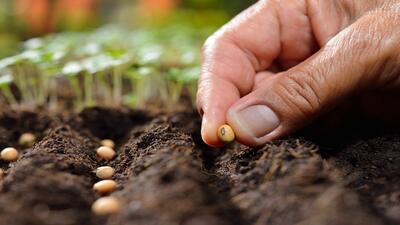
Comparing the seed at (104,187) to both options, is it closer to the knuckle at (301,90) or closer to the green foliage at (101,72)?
the knuckle at (301,90)

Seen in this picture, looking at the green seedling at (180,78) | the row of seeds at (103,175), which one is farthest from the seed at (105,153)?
the green seedling at (180,78)

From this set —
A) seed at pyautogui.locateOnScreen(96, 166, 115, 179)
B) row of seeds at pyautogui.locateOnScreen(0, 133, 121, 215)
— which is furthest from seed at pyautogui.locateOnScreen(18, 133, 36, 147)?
seed at pyautogui.locateOnScreen(96, 166, 115, 179)

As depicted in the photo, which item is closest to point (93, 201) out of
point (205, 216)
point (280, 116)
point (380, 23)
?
point (205, 216)

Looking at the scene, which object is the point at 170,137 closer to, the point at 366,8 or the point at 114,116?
the point at 114,116

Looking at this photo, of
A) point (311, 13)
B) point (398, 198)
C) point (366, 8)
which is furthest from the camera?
point (311, 13)

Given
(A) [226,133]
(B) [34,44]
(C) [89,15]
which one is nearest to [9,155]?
(A) [226,133]

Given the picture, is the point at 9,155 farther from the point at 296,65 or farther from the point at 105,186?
the point at 296,65
